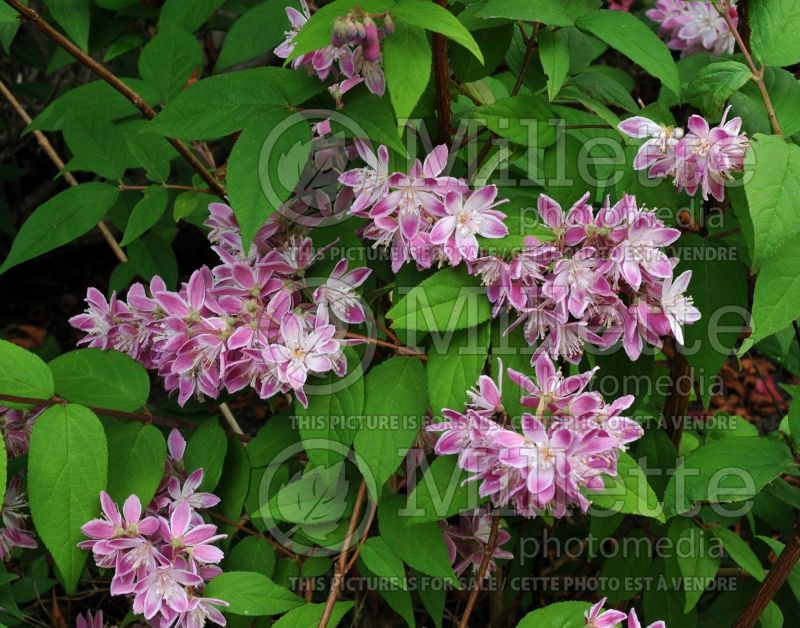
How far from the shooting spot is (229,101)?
1359mm

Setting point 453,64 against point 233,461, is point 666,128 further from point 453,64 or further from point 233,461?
point 233,461

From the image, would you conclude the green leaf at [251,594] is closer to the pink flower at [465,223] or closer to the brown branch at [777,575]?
the pink flower at [465,223]

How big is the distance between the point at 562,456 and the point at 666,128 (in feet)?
1.79

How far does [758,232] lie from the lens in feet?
3.95

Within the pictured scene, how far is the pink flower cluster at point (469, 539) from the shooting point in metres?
1.66

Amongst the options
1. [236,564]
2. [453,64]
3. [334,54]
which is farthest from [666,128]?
[236,564]

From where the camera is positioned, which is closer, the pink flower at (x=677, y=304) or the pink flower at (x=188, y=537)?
the pink flower at (x=677, y=304)

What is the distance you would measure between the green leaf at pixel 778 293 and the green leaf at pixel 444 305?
0.39 m

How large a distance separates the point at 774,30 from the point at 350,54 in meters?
0.68

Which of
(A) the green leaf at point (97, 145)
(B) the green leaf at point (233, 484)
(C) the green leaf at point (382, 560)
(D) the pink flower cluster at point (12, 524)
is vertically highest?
(A) the green leaf at point (97, 145)

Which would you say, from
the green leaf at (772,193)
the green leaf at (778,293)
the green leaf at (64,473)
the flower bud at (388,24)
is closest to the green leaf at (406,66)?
the flower bud at (388,24)

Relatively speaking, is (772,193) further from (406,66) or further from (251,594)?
(251,594)

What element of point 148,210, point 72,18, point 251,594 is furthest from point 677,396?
point 72,18

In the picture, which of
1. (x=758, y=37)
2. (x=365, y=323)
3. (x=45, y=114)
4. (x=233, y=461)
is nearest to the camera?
(x=758, y=37)
